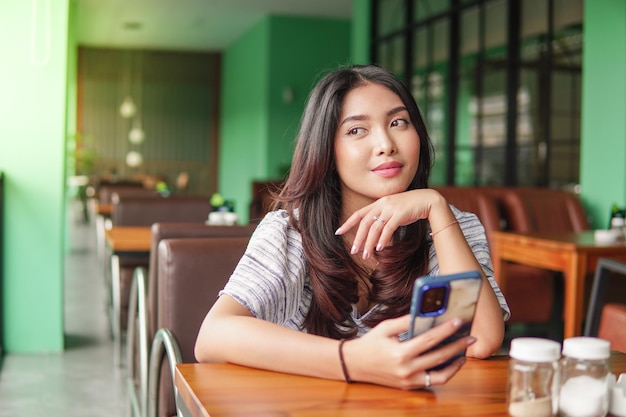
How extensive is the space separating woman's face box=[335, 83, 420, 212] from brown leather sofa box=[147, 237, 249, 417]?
2.07 ft

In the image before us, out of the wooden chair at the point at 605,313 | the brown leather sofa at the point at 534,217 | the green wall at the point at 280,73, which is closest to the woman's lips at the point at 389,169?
the wooden chair at the point at 605,313

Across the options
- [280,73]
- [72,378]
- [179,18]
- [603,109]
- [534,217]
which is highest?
[179,18]

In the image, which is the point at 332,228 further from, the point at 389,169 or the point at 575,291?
the point at 575,291

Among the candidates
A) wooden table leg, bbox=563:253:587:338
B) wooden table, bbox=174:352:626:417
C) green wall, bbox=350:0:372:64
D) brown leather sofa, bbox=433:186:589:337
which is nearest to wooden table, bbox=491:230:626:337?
wooden table leg, bbox=563:253:587:338

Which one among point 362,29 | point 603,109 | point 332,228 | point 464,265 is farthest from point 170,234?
point 362,29

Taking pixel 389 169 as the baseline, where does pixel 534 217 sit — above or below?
below

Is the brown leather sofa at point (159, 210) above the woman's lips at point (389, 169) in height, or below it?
below

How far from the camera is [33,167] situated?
4426 millimetres

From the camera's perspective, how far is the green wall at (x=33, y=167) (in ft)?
14.3

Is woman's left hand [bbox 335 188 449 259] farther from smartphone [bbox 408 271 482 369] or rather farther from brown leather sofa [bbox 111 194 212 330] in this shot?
brown leather sofa [bbox 111 194 212 330]

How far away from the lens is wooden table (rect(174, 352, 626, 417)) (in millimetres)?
1073

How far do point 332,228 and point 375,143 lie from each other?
204 millimetres

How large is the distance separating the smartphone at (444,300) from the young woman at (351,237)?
316 mm

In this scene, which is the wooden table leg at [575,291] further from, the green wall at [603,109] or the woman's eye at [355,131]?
the woman's eye at [355,131]
